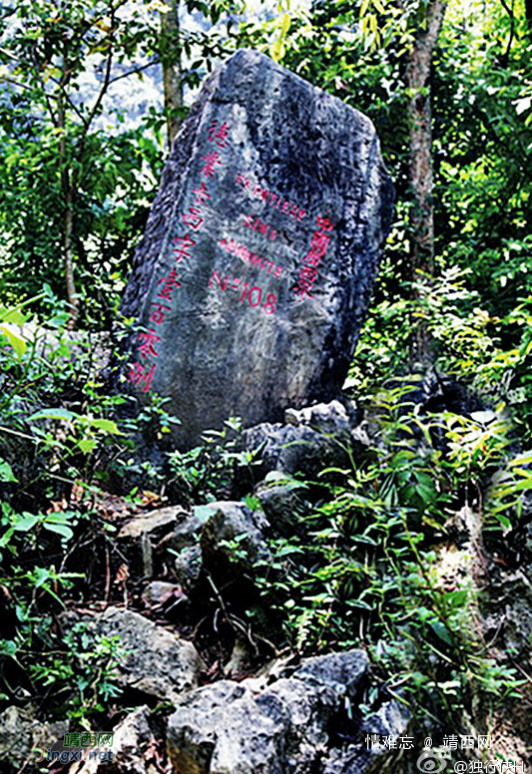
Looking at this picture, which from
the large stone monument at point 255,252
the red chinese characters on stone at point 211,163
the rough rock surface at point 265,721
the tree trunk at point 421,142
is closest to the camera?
the rough rock surface at point 265,721

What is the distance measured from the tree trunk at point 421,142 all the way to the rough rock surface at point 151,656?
4562mm

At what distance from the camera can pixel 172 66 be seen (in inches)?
241

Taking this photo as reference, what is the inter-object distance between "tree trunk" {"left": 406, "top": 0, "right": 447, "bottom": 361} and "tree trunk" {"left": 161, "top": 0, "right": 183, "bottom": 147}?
203 cm

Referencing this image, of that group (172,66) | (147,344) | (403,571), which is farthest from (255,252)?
(172,66)

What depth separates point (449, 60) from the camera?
6.89 metres

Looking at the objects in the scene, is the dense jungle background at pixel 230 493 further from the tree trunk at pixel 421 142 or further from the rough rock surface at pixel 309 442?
the tree trunk at pixel 421 142

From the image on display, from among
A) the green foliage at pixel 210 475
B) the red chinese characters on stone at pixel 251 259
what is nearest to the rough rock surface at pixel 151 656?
the green foliage at pixel 210 475

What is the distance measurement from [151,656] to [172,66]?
204 inches

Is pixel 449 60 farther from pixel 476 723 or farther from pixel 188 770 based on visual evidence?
pixel 188 770

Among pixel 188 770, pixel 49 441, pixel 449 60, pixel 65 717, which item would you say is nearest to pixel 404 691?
pixel 188 770

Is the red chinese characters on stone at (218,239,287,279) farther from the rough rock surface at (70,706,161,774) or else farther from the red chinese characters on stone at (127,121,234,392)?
the rough rock surface at (70,706,161,774)

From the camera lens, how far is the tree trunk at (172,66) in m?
5.79

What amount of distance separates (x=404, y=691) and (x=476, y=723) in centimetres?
29

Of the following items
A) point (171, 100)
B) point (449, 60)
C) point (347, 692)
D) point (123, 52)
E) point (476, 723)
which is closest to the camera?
point (347, 692)
